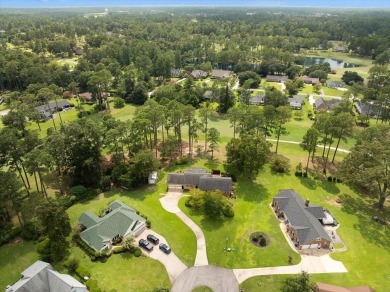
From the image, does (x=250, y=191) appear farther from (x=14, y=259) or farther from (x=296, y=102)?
(x=296, y=102)

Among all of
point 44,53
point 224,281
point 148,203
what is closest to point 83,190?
point 148,203

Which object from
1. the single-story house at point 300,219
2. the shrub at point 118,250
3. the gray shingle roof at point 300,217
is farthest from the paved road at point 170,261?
the gray shingle roof at point 300,217

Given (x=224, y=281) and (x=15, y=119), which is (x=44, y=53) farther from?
(x=224, y=281)

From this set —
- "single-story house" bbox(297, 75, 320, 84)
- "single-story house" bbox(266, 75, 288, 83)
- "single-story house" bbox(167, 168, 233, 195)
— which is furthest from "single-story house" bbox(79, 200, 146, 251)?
"single-story house" bbox(297, 75, 320, 84)

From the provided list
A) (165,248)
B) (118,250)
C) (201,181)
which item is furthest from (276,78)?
(118,250)

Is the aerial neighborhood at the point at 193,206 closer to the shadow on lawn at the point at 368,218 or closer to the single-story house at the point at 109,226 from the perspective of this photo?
the single-story house at the point at 109,226

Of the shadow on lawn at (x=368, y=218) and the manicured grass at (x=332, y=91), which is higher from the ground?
the shadow on lawn at (x=368, y=218)
